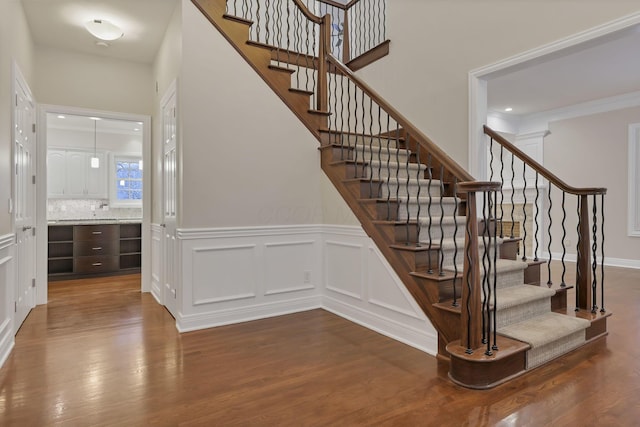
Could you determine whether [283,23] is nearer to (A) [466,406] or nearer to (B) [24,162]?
(B) [24,162]

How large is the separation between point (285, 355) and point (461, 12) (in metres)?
3.57

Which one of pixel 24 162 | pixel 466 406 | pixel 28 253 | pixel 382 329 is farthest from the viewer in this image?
pixel 28 253

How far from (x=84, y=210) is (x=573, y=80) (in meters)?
8.31

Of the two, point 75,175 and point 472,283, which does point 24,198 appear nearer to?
point 75,175

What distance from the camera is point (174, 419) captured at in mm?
1904

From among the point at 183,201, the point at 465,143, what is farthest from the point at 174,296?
the point at 465,143

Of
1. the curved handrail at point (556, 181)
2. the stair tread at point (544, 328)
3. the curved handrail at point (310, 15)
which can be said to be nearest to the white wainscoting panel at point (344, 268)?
the stair tread at point (544, 328)

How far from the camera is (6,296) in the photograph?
281cm

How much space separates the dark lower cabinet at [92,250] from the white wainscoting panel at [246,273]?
3.35 m

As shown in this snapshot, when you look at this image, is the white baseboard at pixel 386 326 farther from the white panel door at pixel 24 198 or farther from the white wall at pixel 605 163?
the white wall at pixel 605 163

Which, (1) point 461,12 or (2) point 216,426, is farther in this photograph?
(1) point 461,12

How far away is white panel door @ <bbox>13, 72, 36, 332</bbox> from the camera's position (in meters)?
3.31

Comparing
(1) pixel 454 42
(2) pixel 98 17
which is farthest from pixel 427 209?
(2) pixel 98 17

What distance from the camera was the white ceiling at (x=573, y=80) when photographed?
464 cm
